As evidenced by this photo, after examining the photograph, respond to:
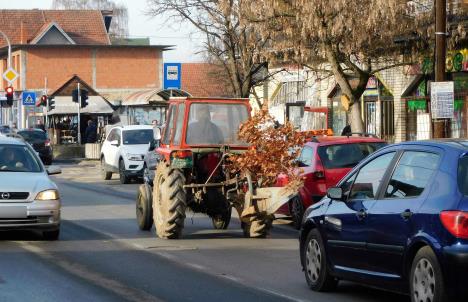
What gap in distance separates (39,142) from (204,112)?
30.6 m

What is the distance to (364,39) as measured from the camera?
85.6 feet

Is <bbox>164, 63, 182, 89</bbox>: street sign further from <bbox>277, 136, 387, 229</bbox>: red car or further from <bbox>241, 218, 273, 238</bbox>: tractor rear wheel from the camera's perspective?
<bbox>241, 218, 273, 238</bbox>: tractor rear wheel

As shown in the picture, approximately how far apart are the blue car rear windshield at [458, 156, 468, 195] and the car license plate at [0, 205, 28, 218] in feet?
27.0

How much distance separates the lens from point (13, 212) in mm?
15141

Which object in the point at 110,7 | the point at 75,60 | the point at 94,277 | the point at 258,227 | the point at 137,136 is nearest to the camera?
the point at 94,277

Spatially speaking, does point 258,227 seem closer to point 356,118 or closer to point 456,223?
point 456,223

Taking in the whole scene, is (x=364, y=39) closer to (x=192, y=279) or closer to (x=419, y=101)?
(x=419, y=101)

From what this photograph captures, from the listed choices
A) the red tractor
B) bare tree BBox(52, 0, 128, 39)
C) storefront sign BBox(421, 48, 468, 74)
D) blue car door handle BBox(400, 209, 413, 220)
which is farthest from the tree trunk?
bare tree BBox(52, 0, 128, 39)

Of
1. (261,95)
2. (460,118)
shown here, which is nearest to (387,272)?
(460,118)

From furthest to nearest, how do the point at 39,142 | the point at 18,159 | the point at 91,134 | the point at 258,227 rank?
the point at 91,134, the point at 39,142, the point at 18,159, the point at 258,227

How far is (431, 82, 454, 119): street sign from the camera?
783 inches

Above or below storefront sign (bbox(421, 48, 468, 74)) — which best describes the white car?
below

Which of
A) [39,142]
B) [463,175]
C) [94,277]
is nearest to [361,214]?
[463,175]

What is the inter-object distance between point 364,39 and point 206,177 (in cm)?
1079
